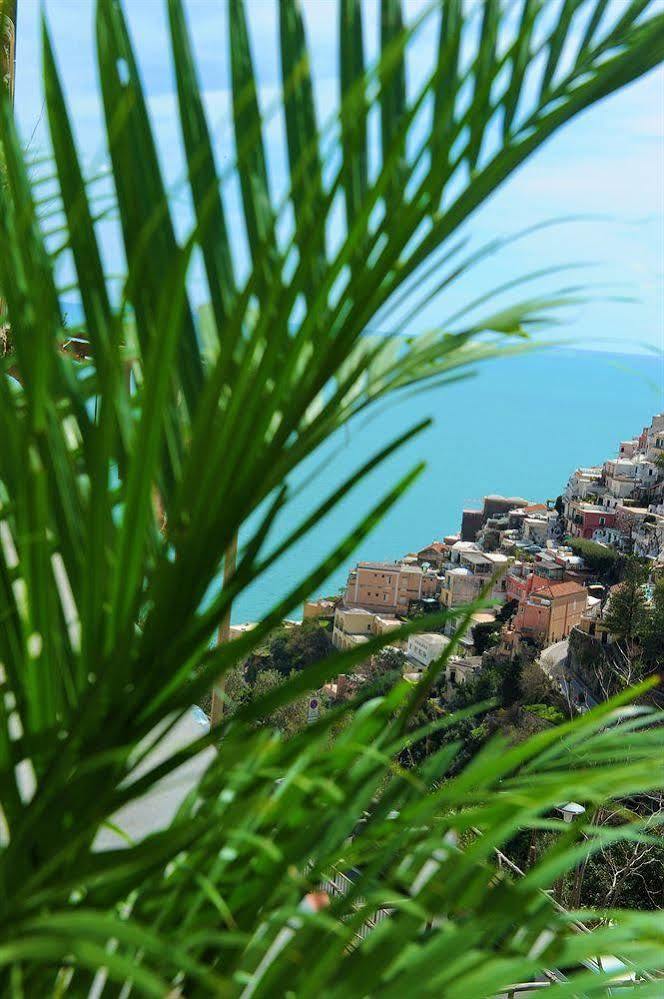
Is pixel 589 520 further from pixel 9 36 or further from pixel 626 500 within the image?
pixel 9 36

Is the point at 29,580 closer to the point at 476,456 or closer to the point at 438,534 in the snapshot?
the point at 438,534

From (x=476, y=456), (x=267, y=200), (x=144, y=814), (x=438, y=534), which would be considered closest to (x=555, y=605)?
(x=144, y=814)

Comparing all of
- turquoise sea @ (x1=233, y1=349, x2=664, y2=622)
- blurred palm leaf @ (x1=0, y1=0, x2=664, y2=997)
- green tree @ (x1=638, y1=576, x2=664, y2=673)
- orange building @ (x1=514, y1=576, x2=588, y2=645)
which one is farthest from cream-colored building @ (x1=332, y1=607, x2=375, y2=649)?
blurred palm leaf @ (x1=0, y1=0, x2=664, y2=997)

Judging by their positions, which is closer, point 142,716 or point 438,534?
point 142,716

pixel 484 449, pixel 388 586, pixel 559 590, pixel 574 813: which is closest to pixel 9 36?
pixel 574 813

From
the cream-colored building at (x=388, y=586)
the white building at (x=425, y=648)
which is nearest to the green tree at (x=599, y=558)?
the cream-colored building at (x=388, y=586)

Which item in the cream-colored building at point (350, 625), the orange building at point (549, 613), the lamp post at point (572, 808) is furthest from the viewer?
the cream-colored building at point (350, 625)

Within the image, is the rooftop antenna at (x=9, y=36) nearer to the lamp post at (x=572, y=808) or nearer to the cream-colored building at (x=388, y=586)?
the lamp post at (x=572, y=808)
